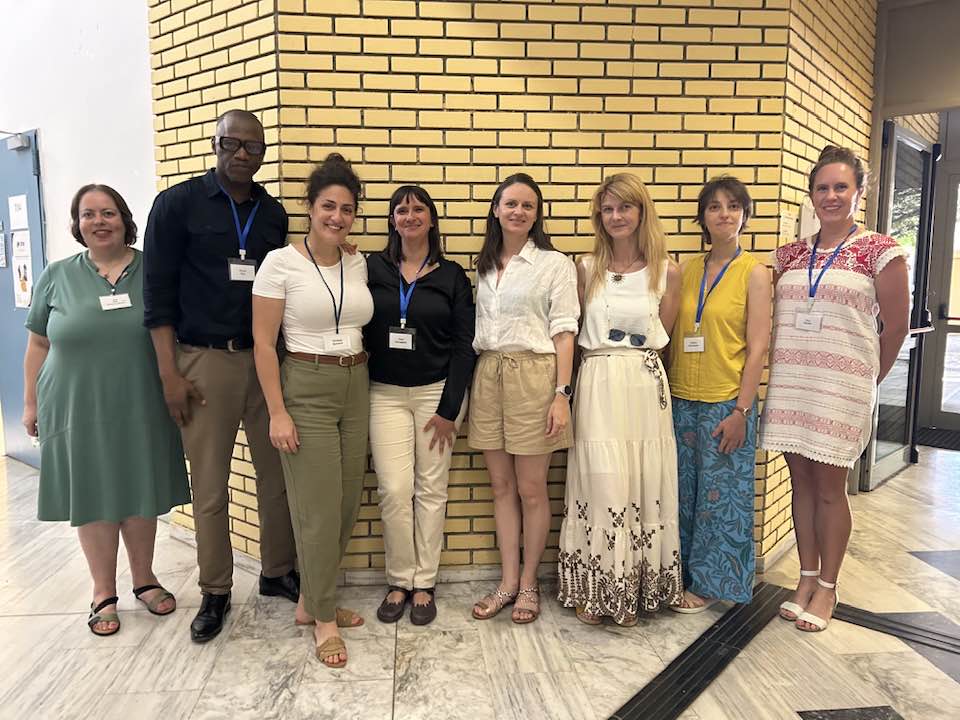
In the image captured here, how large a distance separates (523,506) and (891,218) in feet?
11.9

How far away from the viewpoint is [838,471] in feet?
8.80

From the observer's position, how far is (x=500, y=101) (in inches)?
114

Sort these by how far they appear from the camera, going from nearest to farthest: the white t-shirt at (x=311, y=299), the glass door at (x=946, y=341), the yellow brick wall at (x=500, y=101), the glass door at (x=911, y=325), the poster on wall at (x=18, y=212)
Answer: the white t-shirt at (x=311, y=299)
the yellow brick wall at (x=500, y=101)
the glass door at (x=911, y=325)
the poster on wall at (x=18, y=212)
the glass door at (x=946, y=341)

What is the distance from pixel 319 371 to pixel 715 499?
1769mm

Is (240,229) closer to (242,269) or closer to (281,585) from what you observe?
(242,269)

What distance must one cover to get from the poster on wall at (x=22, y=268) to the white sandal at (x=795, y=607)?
543cm

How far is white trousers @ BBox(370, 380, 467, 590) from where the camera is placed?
8.79 ft

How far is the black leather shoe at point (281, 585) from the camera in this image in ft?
9.64

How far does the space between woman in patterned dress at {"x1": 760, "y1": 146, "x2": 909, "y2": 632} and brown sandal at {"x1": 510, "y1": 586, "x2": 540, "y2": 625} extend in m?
1.10

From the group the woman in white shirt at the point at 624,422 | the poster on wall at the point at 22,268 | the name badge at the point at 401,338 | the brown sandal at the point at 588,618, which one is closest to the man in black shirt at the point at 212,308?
the name badge at the point at 401,338

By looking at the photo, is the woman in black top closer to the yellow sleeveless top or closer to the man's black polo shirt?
the man's black polo shirt

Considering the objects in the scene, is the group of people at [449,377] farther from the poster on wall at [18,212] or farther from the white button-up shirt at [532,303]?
the poster on wall at [18,212]

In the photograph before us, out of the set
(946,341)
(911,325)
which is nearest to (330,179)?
(911,325)

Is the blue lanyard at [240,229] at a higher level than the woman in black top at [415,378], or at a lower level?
higher
